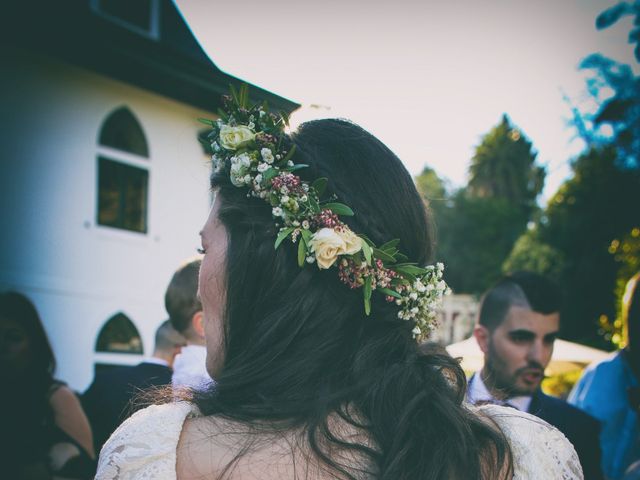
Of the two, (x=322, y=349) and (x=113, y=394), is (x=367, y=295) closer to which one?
(x=322, y=349)

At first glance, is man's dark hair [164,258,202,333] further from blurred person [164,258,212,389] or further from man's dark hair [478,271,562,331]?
man's dark hair [478,271,562,331]

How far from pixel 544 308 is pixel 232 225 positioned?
2.91 metres

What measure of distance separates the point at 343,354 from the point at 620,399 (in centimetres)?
344

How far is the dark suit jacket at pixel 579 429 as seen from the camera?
306cm

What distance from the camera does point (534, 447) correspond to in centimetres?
145

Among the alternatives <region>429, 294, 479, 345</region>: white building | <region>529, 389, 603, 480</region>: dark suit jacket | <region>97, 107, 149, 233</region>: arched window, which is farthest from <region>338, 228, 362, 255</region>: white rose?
<region>429, 294, 479, 345</region>: white building

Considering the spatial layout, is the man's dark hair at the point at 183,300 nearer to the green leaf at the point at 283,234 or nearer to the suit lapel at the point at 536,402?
the suit lapel at the point at 536,402

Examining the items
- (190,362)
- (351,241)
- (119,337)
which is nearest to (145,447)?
(351,241)

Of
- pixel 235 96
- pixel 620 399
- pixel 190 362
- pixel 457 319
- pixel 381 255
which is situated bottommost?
pixel 457 319

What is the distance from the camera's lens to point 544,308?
3.79 m

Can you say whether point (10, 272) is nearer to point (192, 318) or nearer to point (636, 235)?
point (192, 318)

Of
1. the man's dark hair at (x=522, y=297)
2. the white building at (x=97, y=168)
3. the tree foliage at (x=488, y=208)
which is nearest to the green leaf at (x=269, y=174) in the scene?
the man's dark hair at (x=522, y=297)

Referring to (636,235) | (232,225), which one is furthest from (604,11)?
(636,235)

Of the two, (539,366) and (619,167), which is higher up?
(619,167)
